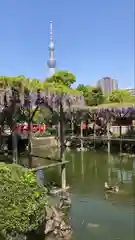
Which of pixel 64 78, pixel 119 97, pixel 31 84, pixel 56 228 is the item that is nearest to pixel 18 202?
pixel 56 228

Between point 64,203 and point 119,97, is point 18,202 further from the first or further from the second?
point 119,97

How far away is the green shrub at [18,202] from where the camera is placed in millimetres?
4605

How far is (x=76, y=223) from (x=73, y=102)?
410 cm

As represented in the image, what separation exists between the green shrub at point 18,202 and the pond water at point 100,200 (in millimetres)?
1717

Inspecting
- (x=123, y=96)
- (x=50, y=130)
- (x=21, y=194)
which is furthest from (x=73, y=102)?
(x=123, y=96)

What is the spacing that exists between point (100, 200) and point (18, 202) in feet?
14.7

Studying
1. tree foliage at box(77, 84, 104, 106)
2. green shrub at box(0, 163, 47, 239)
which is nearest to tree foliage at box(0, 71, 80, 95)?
green shrub at box(0, 163, 47, 239)

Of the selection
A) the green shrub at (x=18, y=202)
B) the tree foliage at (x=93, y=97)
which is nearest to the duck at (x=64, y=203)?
the green shrub at (x=18, y=202)

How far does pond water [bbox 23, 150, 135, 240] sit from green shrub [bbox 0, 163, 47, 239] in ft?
5.63

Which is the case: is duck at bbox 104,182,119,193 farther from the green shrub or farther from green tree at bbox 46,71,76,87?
green tree at bbox 46,71,76,87

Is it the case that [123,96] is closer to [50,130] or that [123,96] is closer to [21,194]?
[50,130]

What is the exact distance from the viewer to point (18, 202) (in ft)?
15.6

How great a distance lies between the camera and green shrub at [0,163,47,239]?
15.1ft

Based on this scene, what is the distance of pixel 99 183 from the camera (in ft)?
36.1
